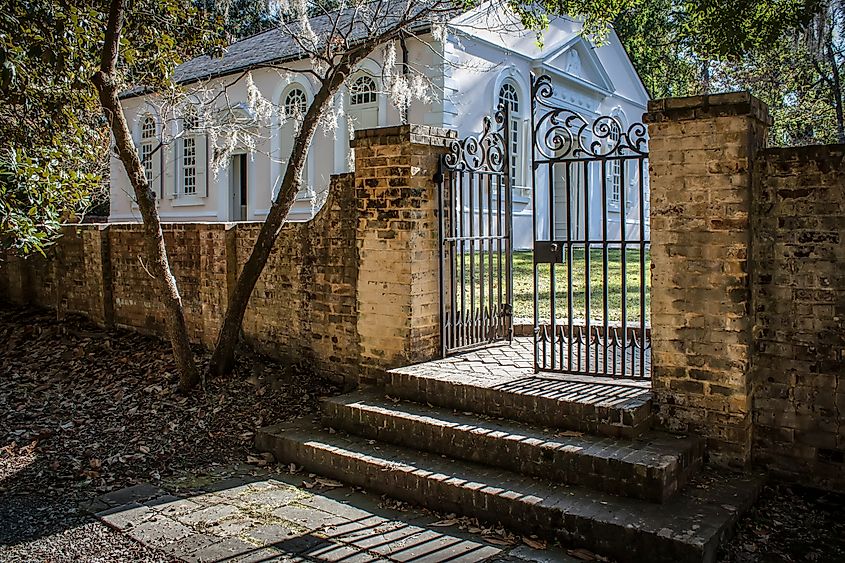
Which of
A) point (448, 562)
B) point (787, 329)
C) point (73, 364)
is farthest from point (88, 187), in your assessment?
point (787, 329)

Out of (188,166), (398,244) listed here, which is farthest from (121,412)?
(188,166)

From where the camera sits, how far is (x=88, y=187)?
364 inches

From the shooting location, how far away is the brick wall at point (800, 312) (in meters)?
4.88

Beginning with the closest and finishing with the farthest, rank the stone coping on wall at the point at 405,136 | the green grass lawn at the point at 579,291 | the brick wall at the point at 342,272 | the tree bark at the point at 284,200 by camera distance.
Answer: the stone coping on wall at the point at 405,136 → the brick wall at the point at 342,272 → the tree bark at the point at 284,200 → the green grass lawn at the point at 579,291

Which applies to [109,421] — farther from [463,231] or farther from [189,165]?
[189,165]

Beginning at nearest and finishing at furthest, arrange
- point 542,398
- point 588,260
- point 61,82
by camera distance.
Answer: point 542,398
point 588,260
point 61,82

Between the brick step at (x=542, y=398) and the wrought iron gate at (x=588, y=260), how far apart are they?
10.1 inches

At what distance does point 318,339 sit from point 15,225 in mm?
3093

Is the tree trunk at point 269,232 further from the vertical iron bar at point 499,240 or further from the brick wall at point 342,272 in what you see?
the vertical iron bar at point 499,240

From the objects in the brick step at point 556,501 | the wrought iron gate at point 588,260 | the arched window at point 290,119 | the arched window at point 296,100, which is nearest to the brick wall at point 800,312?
the brick step at point 556,501

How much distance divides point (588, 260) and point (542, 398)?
45.5 inches

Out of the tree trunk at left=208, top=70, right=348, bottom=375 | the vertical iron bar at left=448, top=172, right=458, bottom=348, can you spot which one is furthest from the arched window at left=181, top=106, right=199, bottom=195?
the vertical iron bar at left=448, top=172, right=458, bottom=348

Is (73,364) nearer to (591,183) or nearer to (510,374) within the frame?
(510,374)

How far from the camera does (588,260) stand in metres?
5.83
